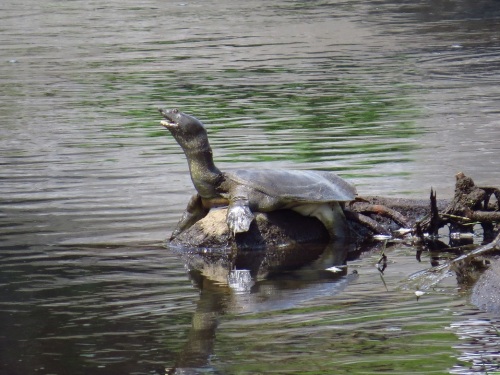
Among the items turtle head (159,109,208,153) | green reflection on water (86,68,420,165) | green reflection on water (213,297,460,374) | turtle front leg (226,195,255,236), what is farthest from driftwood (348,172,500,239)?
green reflection on water (86,68,420,165)

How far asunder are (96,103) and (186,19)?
14.9 metres

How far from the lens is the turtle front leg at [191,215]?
9250 mm

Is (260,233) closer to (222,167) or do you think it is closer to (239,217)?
(239,217)

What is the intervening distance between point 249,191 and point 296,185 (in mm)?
315

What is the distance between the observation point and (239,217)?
8.77 metres

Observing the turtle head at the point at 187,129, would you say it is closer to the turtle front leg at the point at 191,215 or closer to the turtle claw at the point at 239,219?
the turtle front leg at the point at 191,215

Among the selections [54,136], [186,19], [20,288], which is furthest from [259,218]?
[186,19]

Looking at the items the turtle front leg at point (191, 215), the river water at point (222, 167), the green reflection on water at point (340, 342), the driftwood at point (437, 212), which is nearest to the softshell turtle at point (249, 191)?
the turtle front leg at point (191, 215)

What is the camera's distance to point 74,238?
370 inches

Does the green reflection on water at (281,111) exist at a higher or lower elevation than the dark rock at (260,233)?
lower

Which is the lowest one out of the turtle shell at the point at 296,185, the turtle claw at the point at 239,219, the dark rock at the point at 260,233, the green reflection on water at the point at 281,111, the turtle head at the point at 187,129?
the green reflection on water at the point at 281,111

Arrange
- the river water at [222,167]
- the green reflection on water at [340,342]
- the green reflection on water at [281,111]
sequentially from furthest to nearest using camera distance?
the green reflection on water at [281,111] < the river water at [222,167] < the green reflection on water at [340,342]

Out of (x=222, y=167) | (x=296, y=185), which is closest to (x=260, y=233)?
(x=296, y=185)

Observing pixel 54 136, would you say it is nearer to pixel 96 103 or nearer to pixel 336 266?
pixel 96 103
